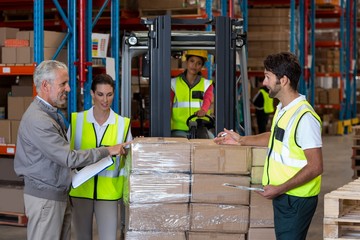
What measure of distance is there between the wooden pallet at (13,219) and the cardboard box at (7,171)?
1.36 ft

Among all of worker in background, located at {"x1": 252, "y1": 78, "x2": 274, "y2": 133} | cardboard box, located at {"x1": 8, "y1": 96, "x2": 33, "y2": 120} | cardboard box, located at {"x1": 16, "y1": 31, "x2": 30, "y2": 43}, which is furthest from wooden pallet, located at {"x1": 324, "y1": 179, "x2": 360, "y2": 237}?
worker in background, located at {"x1": 252, "y1": 78, "x2": 274, "y2": 133}

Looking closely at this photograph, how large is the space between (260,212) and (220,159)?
44 centimetres

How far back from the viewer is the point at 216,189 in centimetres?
500

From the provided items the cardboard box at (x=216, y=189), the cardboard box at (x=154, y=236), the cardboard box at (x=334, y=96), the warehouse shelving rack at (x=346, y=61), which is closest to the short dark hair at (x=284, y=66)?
the cardboard box at (x=216, y=189)

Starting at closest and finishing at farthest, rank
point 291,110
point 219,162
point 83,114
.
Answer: point 291,110
point 219,162
point 83,114

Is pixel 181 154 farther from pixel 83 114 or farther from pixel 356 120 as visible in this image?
pixel 356 120

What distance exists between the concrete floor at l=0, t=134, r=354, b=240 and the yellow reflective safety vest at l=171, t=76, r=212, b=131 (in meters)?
2.28

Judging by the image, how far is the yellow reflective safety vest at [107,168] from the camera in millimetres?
5320

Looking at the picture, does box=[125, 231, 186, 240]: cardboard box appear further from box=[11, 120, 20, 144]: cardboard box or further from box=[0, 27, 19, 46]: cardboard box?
box=[0, 27, 19, 46]: cardboard box

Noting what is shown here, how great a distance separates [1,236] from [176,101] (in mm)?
2560

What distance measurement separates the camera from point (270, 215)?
16.7 ft

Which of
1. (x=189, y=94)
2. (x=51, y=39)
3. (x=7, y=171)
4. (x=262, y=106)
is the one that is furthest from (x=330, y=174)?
(x=189, y=94)

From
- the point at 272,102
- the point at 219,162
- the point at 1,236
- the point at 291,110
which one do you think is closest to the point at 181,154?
the point at 219,162

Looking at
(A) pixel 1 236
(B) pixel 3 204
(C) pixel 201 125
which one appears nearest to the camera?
(C) pixel 201 125
